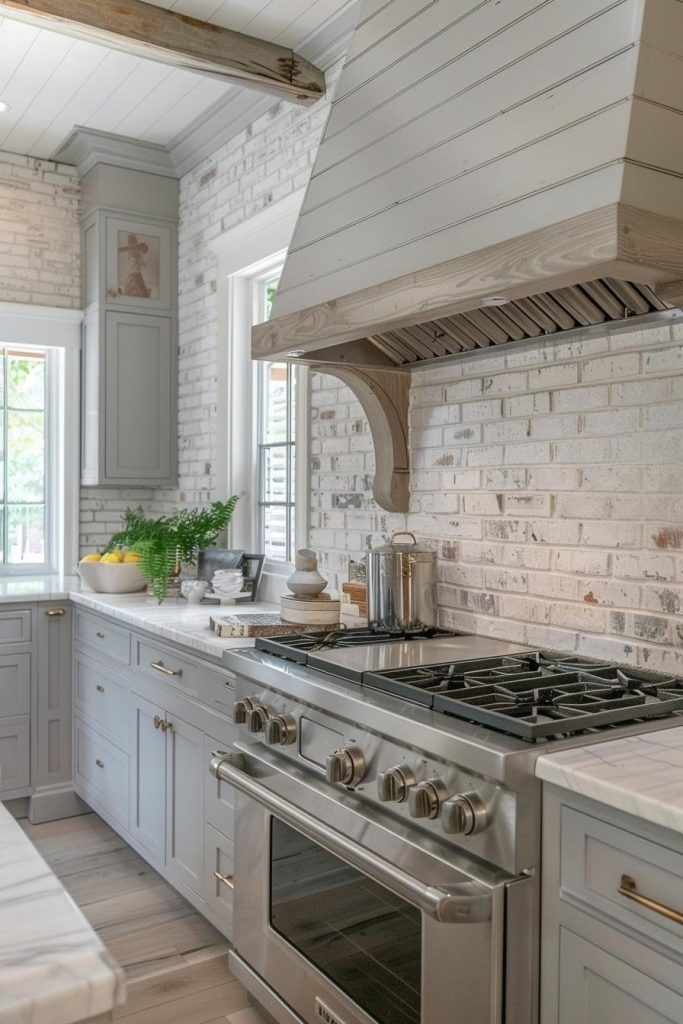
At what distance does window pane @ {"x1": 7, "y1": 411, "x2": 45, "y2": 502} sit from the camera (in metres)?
4.66

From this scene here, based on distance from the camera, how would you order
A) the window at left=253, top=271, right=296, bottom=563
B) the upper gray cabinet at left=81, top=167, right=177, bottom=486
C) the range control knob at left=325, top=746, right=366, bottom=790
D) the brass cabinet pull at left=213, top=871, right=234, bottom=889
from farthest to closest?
1. the upper gray cabinet at left=81, top=167, right=177, bottom=486
2. the window at left=253, top=271, right=296, bottom=563
3. the brass cabinet pull at left=213, top=871, right=234, bottom=889
4. the range control knob at left=325, top=746, right=366, bottom=790

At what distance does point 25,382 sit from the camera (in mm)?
4703

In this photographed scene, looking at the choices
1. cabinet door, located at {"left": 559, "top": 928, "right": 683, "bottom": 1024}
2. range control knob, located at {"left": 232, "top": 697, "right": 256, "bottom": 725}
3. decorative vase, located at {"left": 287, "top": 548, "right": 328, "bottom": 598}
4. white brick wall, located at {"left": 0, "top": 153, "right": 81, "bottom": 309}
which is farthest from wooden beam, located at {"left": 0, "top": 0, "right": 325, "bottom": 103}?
cabinet door, located at {"left": 559, "top": 928, "right": 683, "bottom": 1024}

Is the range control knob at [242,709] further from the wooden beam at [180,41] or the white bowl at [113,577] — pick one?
the wooden beam at [180,41]

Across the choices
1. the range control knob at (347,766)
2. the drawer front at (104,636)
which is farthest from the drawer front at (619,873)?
the drawer front at (104,636)

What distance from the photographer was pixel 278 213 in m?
3.66

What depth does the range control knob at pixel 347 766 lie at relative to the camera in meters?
1.90

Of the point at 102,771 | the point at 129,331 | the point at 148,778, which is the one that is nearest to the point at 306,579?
the point at 148,778

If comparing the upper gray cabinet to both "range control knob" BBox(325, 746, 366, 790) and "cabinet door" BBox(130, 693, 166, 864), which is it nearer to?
"cabinet door" BBox(130, 693, 166, 864)

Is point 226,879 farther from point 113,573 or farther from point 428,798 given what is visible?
point 113,573

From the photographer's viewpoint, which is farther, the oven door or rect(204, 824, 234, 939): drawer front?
rect(204, 824, 234, 939): drawer front

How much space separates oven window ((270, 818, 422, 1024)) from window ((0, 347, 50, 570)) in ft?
9.63

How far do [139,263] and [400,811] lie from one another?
352 centimetres

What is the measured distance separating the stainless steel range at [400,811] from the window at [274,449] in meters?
1.38
